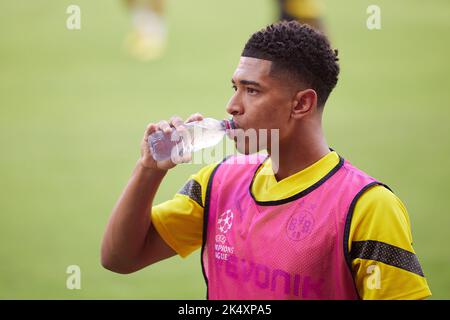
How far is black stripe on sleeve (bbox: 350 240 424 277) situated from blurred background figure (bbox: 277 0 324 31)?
7542 millimetres

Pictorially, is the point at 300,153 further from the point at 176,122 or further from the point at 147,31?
the point at 147,31

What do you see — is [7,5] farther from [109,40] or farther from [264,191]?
[264,191]

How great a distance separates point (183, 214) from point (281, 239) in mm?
452

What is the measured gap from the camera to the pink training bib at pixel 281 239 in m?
2.25

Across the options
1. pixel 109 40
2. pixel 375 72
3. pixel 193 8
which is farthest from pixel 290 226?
pixel 193 8

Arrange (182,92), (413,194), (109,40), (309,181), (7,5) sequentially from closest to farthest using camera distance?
(309,181)
(413,194)
(182,92)
(109,40)
(7,5)

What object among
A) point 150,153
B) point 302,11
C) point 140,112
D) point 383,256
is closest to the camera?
point 383,256

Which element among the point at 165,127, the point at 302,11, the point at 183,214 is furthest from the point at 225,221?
the point at 302,11

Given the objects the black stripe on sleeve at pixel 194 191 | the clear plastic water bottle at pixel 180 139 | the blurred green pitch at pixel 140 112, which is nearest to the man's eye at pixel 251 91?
the clear plastic water bottle at pixel 180 139

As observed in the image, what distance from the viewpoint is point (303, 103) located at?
248 centimetres

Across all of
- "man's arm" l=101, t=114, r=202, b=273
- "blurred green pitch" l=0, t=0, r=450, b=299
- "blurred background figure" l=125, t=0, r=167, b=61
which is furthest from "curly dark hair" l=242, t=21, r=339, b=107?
"blurred background figure" l=125, t=0, r=167, b=61

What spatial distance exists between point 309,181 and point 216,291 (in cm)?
49

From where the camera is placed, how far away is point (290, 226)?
2.33m

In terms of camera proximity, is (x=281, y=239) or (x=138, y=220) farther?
(x=138, y=220)
